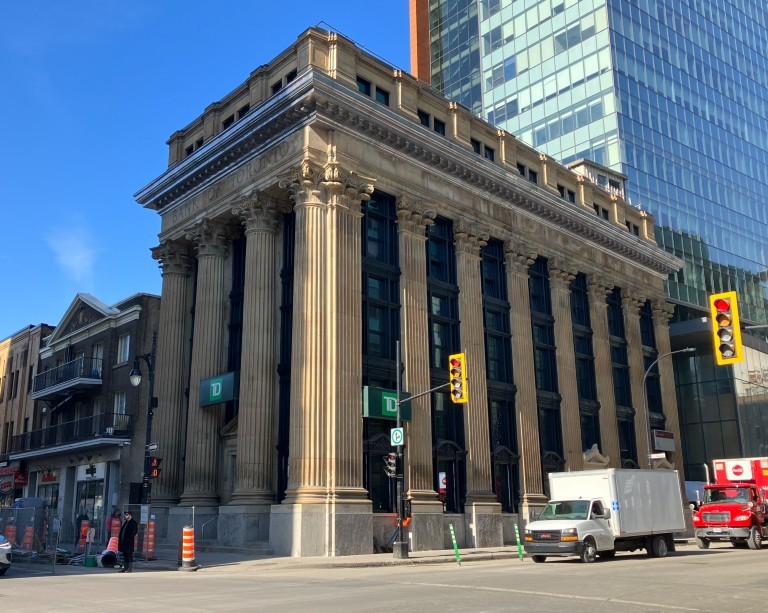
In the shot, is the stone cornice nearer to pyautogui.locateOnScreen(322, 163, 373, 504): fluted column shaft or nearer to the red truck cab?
pyautogui.locateOnScreen(322, 163, 373, 504): fluted column shaft

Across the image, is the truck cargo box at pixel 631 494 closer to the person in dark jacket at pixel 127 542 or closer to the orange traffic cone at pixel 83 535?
the person in dark jacket at pixel 127 542

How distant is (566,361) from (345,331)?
18122 mm

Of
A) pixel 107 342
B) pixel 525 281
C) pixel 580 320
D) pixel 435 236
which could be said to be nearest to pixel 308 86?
pixel 435 236

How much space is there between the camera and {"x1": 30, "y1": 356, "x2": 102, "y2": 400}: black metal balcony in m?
44.2

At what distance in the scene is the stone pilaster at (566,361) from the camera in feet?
141

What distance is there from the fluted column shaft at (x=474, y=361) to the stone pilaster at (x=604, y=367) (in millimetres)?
11991

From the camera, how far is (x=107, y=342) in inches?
1754

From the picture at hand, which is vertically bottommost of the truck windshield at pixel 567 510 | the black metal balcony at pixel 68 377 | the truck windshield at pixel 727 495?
the truck windshield at pixel 567 510

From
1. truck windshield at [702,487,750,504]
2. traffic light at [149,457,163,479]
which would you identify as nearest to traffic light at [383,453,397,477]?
traffic light at [149,457,163,479]

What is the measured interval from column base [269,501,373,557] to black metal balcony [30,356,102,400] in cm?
1976

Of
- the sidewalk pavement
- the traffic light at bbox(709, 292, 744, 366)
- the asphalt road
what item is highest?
the traffic light at bbox(709, 292, 744, 366)

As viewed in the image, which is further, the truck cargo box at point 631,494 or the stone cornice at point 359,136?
the stone cornice at point 359,136

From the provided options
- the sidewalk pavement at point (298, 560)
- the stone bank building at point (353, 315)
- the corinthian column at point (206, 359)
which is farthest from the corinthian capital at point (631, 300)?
the corinthian column at point (206, 359)

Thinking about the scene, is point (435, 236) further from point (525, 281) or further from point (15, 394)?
point (15, 394)
